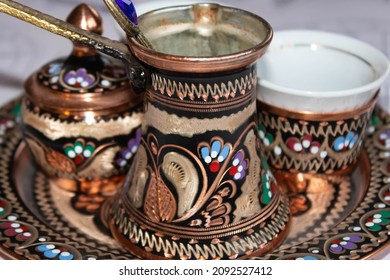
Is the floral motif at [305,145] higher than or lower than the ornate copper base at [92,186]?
higher

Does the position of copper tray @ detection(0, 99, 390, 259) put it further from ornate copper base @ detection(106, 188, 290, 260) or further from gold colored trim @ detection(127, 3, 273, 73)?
gold colored trim @ detection(127, 3, 273, 73)

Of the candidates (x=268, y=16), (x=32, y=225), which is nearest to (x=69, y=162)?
(x=32, y=225)

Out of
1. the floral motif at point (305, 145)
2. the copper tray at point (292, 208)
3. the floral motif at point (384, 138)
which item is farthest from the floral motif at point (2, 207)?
the floral motif at point (384, 138)

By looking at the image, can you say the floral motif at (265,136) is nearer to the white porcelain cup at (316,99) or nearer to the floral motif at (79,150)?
the white porcelain cup at (316,99)

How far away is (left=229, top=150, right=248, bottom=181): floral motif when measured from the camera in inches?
Answer: 33.3

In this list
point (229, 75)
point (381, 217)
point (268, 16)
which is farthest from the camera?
point (268, 16)

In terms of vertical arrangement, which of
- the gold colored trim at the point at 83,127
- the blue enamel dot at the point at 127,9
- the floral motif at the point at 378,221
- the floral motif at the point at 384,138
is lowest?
the floral motif at the point at 384,138

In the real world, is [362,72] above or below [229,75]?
below

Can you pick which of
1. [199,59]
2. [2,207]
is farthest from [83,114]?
[199,59]

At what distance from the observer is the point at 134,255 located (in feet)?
2.91

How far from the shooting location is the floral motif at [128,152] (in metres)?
1.00

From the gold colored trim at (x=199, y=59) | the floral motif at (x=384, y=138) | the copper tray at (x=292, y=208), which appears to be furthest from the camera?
the floral motif at (x=384, y=138)
